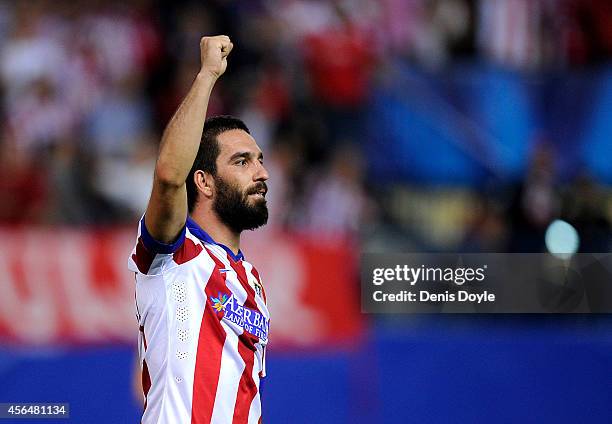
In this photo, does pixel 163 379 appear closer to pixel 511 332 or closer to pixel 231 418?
pixel 231 418

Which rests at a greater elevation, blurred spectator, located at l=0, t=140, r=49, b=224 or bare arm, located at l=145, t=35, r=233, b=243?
blurred spectator, located at l=0, t=140, r=49, b=224

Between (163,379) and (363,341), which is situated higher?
(363,341)

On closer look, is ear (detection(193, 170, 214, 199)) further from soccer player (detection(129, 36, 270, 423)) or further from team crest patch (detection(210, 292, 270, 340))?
team crest patch (detection(210, 292, 270, 340))

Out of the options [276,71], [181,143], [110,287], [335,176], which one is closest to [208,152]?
[181,143]

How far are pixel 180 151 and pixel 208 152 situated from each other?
712mm

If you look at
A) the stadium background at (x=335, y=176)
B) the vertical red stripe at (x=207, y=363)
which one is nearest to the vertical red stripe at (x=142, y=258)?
the vertical red stripe at (x=207, y=363)

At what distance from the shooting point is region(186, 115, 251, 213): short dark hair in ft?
12.6

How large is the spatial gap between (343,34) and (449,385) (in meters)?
3.92

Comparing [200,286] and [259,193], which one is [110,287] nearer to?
[259,193]

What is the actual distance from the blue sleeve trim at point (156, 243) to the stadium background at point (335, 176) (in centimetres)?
339

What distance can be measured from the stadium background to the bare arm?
3.52m

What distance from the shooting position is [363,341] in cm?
695

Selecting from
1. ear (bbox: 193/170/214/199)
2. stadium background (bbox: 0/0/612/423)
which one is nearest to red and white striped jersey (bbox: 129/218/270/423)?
ear (bbox: 193/170/214/199)

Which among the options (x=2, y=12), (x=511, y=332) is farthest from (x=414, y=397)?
(x=2, y=12)
